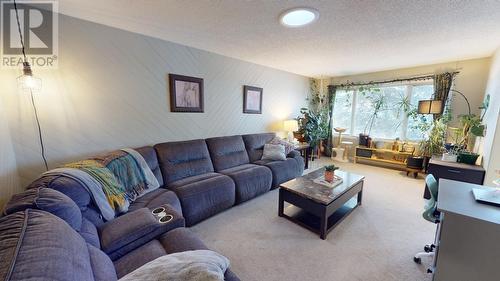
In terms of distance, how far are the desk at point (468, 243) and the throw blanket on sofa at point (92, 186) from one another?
2.49 m

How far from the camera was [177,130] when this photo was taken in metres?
3.03

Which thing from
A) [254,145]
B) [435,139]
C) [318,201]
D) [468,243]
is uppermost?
[435,139]

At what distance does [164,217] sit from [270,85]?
3.64 meters

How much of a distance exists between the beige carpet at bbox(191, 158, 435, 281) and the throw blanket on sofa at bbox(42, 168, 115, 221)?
37.7 inches

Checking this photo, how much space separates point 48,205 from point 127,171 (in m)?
1.05

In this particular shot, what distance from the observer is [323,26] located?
2188 millimetres

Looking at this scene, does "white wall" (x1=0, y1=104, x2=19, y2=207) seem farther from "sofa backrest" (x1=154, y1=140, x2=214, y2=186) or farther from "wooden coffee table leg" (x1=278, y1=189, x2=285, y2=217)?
"wooden coffee table leg" (x1=278, y1=189, x2=285, y2=217)

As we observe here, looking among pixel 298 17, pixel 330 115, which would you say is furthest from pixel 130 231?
pixel 330 115

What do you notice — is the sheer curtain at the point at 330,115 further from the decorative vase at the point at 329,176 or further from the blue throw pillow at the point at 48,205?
the blue throw pillow at the point at 48,205

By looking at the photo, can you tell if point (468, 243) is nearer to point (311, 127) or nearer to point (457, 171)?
point (457, 171)

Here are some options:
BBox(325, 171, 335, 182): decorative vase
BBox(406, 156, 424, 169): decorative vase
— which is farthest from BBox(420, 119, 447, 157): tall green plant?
BBox(325, 171, 335, 182): decorative vase

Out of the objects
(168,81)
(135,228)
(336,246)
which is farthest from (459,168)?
(168,81)

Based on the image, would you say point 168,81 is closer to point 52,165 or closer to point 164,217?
point 52,165

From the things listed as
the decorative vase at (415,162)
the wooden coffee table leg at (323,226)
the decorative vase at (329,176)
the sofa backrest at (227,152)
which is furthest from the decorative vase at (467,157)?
the sofa backrest at (227,152)
